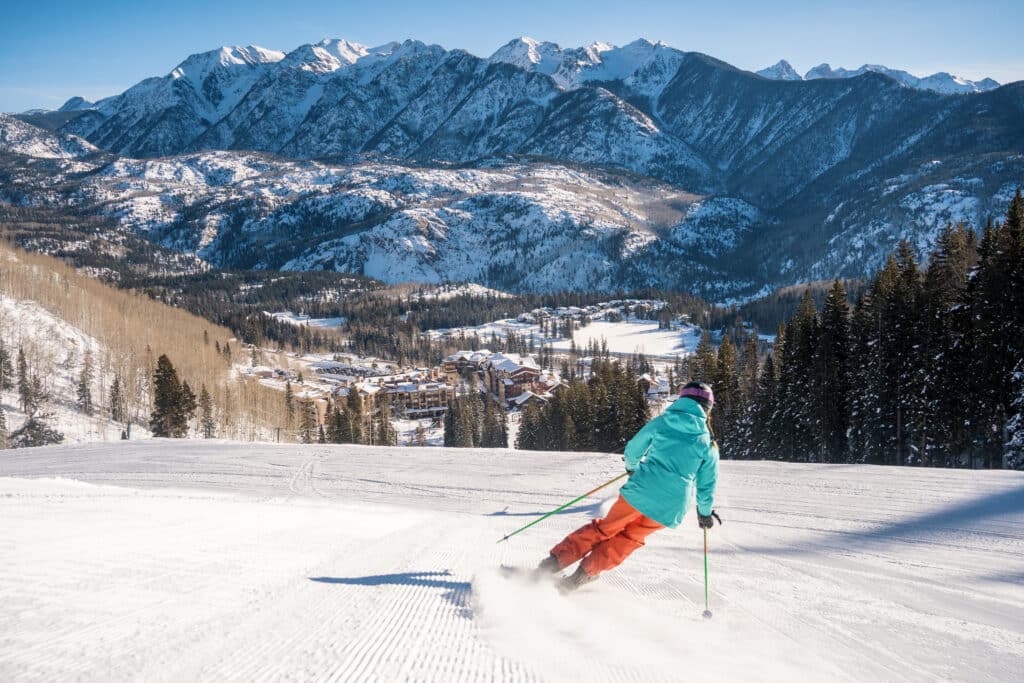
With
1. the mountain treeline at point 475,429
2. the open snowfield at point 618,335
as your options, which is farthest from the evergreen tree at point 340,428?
the open snowfield at point 618,335

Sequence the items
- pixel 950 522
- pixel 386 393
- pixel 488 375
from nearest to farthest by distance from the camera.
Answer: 1. pixel 950 522
2. pixel 386 393
3. pixel 488 375

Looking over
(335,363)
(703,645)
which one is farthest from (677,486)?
(335,363)

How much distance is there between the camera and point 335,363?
428ft

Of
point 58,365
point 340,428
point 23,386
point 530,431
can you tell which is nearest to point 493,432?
point 530,431

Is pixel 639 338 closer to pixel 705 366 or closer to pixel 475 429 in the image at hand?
pixel 475 429

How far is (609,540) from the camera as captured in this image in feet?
15.5

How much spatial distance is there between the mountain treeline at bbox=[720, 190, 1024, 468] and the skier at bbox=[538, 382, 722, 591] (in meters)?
19.5

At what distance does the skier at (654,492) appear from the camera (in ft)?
15.3

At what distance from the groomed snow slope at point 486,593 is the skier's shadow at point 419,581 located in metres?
0.03

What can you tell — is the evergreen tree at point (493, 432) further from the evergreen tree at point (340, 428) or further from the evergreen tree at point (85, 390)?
the evergreen tree at point (85, 390)

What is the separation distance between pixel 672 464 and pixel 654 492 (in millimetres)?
282

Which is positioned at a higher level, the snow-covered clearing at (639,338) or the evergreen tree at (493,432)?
the snow-covered clearing at (639,338)

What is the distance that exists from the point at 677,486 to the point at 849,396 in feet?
89.3

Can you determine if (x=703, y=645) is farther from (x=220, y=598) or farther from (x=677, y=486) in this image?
(x=220, y=598)
